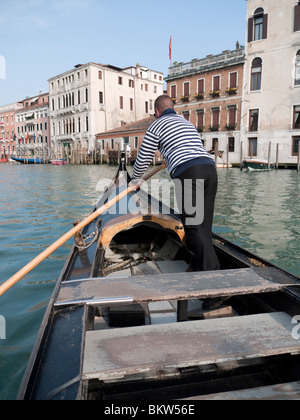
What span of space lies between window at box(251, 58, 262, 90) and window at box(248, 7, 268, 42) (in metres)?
0.96

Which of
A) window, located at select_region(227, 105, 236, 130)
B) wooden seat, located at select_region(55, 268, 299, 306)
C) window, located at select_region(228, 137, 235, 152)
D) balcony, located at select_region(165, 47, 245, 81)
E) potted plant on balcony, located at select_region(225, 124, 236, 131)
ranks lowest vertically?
wooden seat, located at select_region(55, 268, 299, 306)

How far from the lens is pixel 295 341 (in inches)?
41.7

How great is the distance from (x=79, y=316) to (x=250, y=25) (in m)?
16.7

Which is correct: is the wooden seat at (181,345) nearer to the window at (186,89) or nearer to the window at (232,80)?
the window at (232,80)

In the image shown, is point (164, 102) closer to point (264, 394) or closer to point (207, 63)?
point (264, 394)

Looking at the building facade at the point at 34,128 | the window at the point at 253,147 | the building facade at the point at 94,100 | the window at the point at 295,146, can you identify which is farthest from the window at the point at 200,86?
the building facade at the point at 34,128

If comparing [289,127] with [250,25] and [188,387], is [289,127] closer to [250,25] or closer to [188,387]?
[250,25]

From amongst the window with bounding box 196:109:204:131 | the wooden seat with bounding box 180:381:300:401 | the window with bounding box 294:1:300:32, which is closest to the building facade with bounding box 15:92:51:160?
the window with bounding box 196:109:204:131

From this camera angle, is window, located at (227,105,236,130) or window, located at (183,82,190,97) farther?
window, located at (183,82,190,97)

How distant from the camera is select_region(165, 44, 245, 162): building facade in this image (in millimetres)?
15547

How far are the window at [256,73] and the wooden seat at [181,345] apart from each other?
15597 millimetres

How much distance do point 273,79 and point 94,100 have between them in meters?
12.6

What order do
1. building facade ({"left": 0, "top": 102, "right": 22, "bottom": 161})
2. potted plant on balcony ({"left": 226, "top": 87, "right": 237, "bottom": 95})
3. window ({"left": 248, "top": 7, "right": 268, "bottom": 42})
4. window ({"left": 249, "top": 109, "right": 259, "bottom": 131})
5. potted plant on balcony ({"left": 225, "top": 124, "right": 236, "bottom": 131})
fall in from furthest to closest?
building facade ({"left": 0, "top": 102, "right": 22, "bottom": 161}) → potted plant on balcony ({"left": 225, "top": 124, "right": 236, "bottom": 131}) → potted plant on balcony ({"left": 226, "top": 87, "right": 237, "bottom": 95}) → window ({"left": 249, "top": 109, "right": 259, "bottom": 131}) → window ({"left": 248, "top": 7, "right": 268, "bottom": 42})

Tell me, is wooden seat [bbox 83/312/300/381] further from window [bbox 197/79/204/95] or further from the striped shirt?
window [bbox 197/79/204/95]
